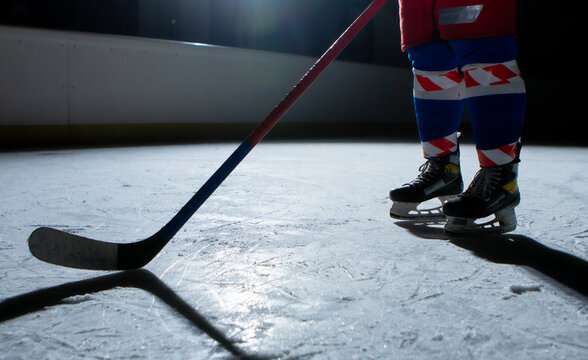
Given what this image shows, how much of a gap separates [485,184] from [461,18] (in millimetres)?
371

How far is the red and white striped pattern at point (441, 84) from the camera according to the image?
55.0 inches

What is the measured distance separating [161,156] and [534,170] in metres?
1.96

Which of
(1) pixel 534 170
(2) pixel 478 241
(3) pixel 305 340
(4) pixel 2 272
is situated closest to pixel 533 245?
(2) pixel 478 241

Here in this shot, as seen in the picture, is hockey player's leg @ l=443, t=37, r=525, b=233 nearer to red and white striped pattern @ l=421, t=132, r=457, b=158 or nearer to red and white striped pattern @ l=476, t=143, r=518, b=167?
red and white striped pattern @ l=476, t=143, r=518, b=167

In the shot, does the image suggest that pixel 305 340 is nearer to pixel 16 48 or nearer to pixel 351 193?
pixel 351 193

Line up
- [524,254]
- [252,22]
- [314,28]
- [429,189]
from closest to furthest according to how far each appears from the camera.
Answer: [524,254] < [429,189] < [252,22] < [314,28]

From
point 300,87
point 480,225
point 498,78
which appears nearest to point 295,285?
point 300,87

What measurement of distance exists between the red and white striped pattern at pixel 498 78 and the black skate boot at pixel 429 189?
0.89 ft

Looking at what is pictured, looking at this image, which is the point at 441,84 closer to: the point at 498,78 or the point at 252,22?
the point at 498,78

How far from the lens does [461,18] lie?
3.93 ft

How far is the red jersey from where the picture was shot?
116cm

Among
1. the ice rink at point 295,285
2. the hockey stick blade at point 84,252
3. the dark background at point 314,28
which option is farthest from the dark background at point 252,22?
the hockey stick blade at point 84,252

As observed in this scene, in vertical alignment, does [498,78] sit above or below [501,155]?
above

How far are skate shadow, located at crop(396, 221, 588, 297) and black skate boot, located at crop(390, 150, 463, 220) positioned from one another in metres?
0.06
